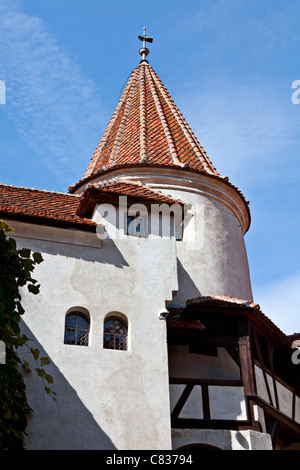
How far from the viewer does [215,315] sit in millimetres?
14555

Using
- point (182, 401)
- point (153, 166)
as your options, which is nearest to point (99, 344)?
point (182, 401)

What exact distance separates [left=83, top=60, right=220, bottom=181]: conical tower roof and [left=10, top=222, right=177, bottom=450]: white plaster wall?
5.55 metres

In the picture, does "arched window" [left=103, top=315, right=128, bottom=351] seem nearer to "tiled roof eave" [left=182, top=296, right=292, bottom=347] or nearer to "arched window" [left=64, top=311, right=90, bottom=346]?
"arched window" [left=64, top=311, right=90, bottom=346]

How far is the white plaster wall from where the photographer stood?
11.8 meters

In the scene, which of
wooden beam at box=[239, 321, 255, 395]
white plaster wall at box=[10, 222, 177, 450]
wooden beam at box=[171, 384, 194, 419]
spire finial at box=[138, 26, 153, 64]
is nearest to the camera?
white plaster wall at box=[10, 222, 177, 450]

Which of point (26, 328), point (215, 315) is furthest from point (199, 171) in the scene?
point (26, 328)

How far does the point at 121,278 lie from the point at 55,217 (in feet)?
5.94

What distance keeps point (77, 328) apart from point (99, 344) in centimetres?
54

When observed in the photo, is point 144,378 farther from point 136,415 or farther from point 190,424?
Answer: point 190,424

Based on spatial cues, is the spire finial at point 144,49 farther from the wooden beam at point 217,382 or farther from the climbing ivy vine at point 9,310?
the climbing ivy vine at point 9,310

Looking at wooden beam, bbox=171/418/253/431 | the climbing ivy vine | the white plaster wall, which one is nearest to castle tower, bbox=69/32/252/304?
the white plaster wall

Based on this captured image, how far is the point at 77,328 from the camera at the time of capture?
12891mm

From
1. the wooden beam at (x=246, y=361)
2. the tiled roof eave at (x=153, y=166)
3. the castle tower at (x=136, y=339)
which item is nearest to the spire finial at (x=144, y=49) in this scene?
the tiled roof eave at (x=153, y=166)

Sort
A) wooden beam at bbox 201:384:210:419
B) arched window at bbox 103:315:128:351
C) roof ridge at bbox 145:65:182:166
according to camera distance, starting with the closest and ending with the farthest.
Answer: arched window at bbox 103:315:128:351 < wooden beam at bbox 201:384:210:419 < roof ridge at bbox 145:65:182:166
